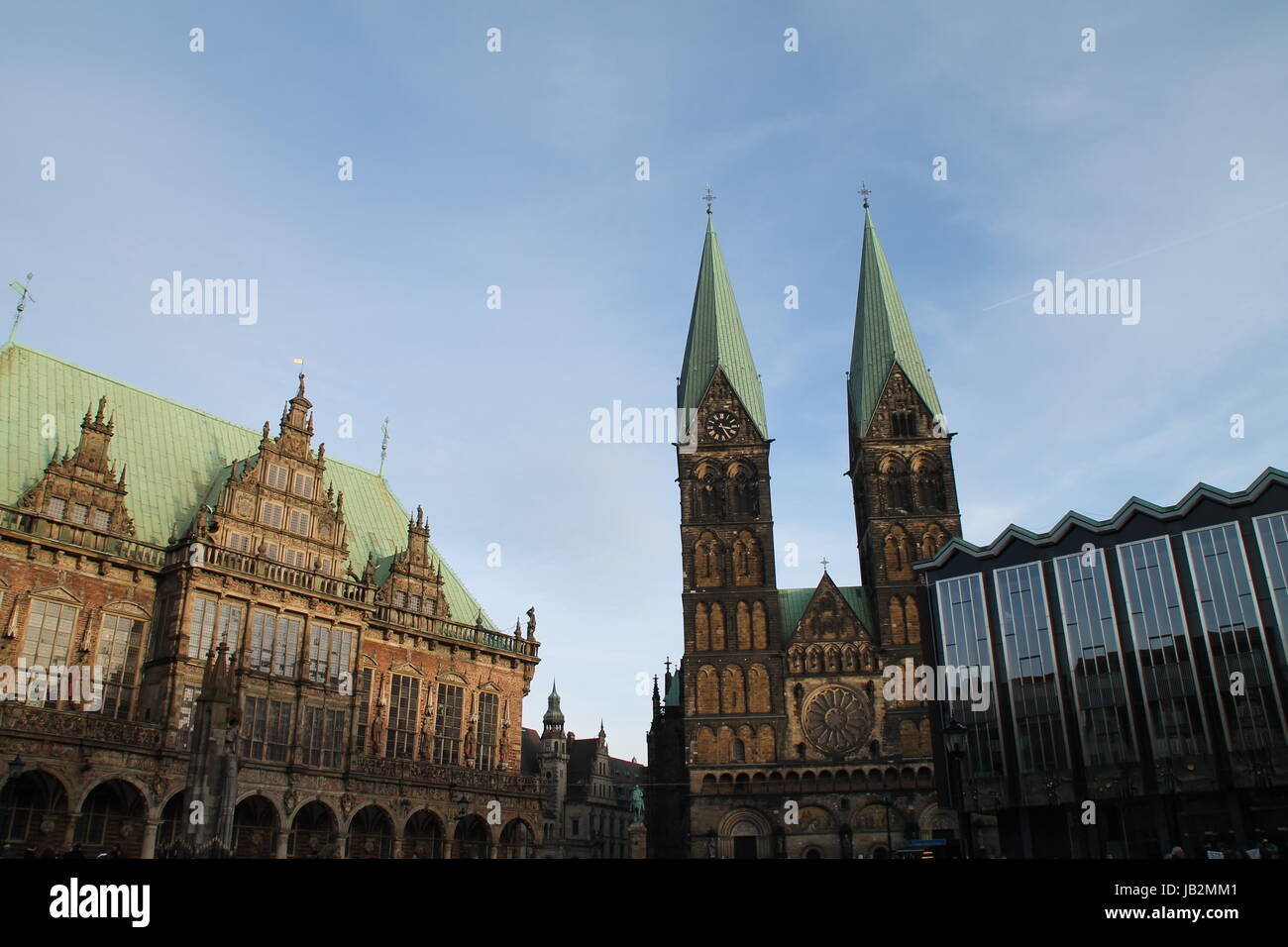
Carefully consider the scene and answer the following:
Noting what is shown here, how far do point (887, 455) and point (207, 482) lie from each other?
4435 cm

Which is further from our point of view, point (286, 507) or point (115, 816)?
point (286, 507)

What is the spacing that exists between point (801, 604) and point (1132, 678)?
27.6 m

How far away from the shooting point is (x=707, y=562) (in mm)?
66438

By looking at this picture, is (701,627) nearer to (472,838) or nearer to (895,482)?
(895,482)

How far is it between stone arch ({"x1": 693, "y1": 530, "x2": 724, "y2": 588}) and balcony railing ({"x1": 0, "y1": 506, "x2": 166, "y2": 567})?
37.0m

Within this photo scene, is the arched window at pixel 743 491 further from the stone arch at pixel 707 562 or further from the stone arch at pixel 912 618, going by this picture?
the stone arch at pixel 912 618

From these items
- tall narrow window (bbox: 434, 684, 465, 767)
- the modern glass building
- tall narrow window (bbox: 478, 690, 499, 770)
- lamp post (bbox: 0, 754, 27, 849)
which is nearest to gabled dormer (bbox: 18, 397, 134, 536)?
lamp post (bbox: 0, 754, 27, 849)

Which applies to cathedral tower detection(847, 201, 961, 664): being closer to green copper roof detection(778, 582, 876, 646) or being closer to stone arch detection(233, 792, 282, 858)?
green copper roof detection(778, 582, 876, 646)

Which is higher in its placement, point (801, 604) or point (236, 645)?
point (801, 604)

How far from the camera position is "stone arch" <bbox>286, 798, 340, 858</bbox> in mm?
37000

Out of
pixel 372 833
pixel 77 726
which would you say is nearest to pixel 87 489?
pixel 77 726
